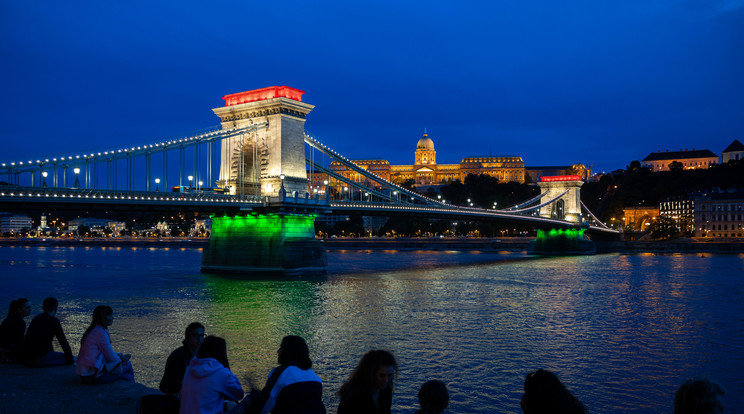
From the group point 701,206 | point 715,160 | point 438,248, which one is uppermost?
point 715,160

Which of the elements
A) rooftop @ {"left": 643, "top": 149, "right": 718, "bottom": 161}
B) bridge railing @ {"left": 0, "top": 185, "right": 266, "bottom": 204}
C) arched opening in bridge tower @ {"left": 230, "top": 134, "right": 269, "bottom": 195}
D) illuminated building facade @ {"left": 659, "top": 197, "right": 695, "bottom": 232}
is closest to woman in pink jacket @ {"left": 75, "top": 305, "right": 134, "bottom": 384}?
bridge railing @ {"left": 0, "top": 185, "right": 266, "bottom": 204}

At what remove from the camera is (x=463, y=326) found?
21.2 m

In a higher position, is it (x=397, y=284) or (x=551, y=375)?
(x=551, y=375)

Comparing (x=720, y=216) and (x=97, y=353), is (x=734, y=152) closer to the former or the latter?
(x=720, y=216)

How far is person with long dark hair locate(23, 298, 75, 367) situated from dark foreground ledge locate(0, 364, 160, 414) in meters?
0.18

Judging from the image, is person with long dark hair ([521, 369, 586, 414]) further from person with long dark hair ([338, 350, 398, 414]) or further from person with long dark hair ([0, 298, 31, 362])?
person with long dark hair ([0, 298, 31, 362])

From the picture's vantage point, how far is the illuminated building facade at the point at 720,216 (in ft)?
322

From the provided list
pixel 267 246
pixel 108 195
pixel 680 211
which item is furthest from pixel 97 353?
pixel 680 211

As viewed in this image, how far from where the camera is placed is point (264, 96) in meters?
42.6

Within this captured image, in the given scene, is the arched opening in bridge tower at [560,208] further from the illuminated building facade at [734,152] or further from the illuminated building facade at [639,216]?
the illuminated building facade at [734,152]

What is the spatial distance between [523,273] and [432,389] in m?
44.3

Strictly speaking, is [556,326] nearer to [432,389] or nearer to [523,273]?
[432,389]

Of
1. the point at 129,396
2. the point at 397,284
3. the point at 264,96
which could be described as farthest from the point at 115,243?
the point at 129,396

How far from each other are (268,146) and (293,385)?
3786 centimetres
